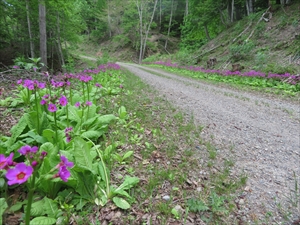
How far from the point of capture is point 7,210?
1282mm

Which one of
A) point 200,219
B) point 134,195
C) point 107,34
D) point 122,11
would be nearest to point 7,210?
point 134,195

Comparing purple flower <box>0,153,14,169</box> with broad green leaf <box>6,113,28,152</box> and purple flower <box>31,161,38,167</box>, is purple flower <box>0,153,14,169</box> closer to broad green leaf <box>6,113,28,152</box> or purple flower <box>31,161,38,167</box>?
purple flower <box>31,161,38,167</box>

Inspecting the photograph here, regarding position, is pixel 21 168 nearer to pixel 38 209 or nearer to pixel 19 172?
pixel 19 172

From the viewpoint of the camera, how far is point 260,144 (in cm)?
288

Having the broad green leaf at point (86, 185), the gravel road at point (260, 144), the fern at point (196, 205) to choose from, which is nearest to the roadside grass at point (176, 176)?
the fern at point (196, 205)

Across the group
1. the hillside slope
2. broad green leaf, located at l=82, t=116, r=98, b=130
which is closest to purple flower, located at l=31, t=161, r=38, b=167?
broad green leaf, located at l=82, t=116, r=98, b=130

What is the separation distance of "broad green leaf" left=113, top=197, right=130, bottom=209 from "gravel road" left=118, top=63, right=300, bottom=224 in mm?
1022

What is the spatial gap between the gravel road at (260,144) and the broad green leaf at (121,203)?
1.02 meters

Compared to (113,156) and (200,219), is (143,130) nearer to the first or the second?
(113,156)

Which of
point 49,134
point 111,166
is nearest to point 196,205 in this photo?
point 111,166

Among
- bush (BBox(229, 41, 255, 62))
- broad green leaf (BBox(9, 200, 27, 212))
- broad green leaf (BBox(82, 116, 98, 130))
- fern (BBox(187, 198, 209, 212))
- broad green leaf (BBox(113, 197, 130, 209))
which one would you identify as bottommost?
fern (BBox(187, 198, 209, 212))

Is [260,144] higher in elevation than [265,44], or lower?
lower

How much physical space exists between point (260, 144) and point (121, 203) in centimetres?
245

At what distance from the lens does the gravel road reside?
1.71m
